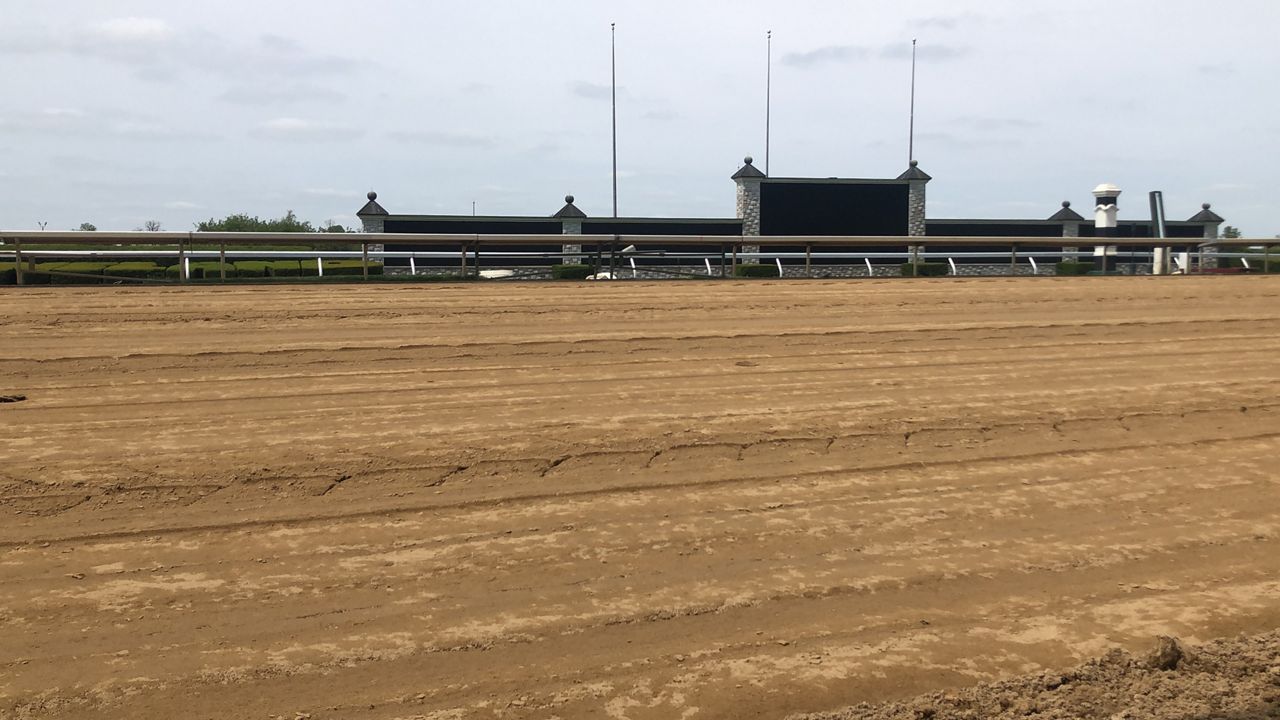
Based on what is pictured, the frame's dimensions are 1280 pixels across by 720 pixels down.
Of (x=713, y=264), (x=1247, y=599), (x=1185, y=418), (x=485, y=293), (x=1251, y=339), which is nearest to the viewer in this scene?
(x=1247, y=599)

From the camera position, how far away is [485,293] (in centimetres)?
1289

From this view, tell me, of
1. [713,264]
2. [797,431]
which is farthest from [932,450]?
[713,264]

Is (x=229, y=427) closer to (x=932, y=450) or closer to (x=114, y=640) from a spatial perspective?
(x=114, y=640)

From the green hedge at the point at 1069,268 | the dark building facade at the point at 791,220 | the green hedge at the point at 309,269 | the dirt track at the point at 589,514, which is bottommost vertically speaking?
the dirt track at the point at 589,514

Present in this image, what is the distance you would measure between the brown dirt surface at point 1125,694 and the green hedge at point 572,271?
1340 centimetres

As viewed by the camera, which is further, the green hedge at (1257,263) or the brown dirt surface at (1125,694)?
the green hedge at (1257,263)

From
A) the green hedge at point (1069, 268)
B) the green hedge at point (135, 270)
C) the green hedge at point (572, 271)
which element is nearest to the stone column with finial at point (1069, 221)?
the green hedge at point (1069, 268)

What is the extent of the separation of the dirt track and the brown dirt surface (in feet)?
0.38

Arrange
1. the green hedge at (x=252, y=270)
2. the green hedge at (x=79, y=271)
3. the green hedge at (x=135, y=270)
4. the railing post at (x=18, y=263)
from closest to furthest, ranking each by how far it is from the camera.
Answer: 1. the railing post at (x=18, y=263)
2. the green hedge at (x=79, y=271)
3. the green hedge at (x=135, y=270)
4. the green hedge at (x=252, y=270)

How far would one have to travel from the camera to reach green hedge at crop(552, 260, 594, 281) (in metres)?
16.9

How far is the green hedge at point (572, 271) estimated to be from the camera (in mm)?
16909

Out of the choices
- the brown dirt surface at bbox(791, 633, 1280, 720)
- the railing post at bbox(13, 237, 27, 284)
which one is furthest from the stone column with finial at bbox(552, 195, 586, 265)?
the brown dirt surface at bbox(791, 633, 1280, 720)

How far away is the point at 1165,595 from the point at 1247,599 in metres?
0.32

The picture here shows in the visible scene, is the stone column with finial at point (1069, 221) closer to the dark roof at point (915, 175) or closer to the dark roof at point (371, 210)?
the dark roof at point (915, 175)
